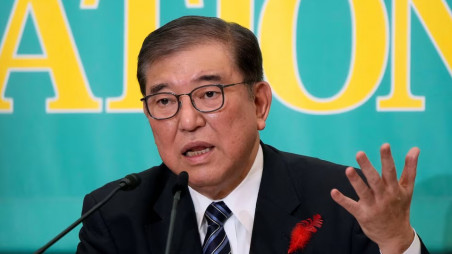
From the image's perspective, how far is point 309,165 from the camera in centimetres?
212

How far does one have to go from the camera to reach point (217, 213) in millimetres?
1927

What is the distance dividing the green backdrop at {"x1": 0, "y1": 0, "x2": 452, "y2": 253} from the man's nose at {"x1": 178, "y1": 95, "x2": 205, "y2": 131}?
0.81 meters

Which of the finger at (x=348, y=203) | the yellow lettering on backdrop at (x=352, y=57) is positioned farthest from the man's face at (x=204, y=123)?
the yellow lettering on backdrop at (x=352, y=57)

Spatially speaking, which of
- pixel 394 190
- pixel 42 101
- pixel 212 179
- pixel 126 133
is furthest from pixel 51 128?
pixel 394 190

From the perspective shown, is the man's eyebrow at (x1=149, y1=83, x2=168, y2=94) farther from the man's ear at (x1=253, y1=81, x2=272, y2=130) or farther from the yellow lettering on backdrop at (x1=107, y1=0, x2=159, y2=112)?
the yellow lettering on backdrop at (x1=107, y1=0, x2=159, y2=112)

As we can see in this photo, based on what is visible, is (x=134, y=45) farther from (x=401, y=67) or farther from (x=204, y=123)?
(x=401, y=67)

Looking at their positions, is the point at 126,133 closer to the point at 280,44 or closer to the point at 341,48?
the point at 280,44

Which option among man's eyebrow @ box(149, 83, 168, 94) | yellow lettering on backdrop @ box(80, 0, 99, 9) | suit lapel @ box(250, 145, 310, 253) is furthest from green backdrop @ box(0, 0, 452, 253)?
man's eyebrow @ box(149, 83, 168, 94)

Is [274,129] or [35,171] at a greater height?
[274,129]

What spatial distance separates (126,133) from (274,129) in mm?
664

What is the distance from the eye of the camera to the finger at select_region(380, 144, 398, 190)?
1.38 meters

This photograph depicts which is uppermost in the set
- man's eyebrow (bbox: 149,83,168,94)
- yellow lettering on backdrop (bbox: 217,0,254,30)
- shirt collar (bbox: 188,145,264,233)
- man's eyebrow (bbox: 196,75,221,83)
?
yellow lettering on backdrop (bbox: 217,0,254,30)

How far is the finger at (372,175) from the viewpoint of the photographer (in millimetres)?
1411

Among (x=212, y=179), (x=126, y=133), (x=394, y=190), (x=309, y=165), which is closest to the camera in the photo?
(x=394, y=190)
